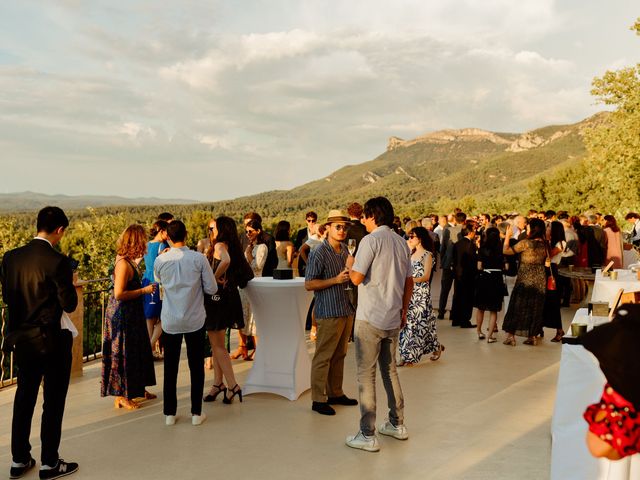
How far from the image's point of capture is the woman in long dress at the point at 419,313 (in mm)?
7531

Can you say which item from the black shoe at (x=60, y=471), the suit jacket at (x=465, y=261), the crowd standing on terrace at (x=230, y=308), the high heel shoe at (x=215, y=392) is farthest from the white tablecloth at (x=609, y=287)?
the black shoe at (x=60, y=471)

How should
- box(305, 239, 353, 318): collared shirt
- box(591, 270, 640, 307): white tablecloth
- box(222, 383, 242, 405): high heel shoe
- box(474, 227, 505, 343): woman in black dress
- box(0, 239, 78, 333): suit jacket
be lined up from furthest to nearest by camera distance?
1. box(474, 227, 505, 343): woman in black dress
2. box(591, 270, 640, 307): white tablecloth
3. box(222, 383, 242, 405): high heel shoe
4. box(305, 239, 353, 318): collared shirt
5. box(0, 239, 78, 333): suit jacket

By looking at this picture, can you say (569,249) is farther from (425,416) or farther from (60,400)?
(60,400)

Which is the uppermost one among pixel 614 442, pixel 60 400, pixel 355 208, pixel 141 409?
pixel 355 208

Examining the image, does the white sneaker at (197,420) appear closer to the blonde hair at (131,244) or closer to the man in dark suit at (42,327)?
the man in dark suit at (42,327)

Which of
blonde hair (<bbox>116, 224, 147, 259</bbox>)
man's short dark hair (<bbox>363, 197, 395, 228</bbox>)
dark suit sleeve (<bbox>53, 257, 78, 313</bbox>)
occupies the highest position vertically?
man's short dark hair (<bbox>363, 197, 395, 228</bbox>)

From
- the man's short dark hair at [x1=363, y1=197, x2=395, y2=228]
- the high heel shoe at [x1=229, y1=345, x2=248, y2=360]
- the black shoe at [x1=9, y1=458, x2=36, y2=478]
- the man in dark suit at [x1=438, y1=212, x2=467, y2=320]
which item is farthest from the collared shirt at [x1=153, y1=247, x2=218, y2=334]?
the man in dark suit at [x1=438, y1=212, x2=467, y2=320]

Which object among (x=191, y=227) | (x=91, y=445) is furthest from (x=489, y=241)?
(x=191, y=227)

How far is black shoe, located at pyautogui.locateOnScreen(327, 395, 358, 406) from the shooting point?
5.88m

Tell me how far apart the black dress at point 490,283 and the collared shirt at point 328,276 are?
13.0 ft

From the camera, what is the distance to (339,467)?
14.4 feet

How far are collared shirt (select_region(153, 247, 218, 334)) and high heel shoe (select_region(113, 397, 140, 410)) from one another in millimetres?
999

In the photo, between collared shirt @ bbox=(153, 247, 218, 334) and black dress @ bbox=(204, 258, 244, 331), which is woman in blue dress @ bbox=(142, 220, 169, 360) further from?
collared shirt @ bbox=(153, 247, 218, 334)

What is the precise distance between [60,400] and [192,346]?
1215 millimetres
